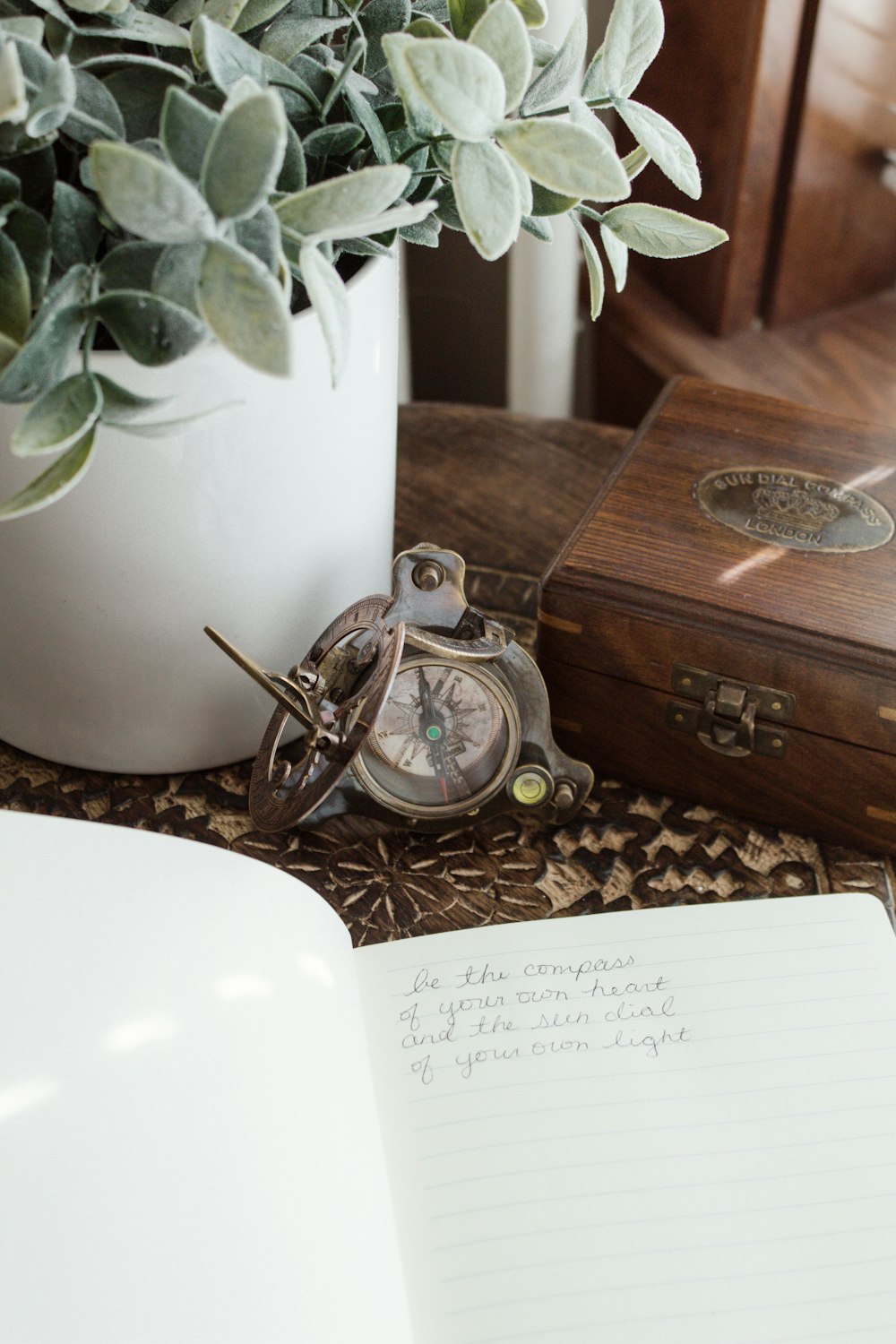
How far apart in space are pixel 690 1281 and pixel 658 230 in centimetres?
45

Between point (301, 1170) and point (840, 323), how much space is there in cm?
93

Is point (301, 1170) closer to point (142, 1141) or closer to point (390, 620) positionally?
point (142, 1141)

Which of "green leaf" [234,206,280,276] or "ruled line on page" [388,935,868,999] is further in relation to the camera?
"ruled line on page" [388,935,868,999]

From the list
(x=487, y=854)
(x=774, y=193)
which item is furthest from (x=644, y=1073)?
(x=774, y=193)

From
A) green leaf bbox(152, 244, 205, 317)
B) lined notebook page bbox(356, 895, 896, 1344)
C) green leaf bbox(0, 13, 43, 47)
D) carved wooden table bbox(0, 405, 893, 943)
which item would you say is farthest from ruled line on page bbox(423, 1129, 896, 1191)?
green leaf bbox(0, 13, 43, 47)

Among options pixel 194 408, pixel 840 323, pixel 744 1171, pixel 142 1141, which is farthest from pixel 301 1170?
pixel 840 323

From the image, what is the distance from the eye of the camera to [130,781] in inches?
27.6

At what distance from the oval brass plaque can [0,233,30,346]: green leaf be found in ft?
1.26

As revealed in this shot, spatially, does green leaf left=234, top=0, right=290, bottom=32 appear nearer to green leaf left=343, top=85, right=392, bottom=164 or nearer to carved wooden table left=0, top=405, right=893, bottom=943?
green leaf left=343, top=85, right=392, bottom=164

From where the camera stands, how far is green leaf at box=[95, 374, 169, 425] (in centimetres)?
44

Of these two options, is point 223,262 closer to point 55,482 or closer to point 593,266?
point 55,482

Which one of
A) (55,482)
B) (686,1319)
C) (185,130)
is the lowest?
(686,1319)

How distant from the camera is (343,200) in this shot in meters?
0.43

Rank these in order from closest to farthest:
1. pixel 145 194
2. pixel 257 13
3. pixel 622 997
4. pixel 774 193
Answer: pixel 145 194 < pixel 257 13 < pixel 622 997 < pixel 774 193
